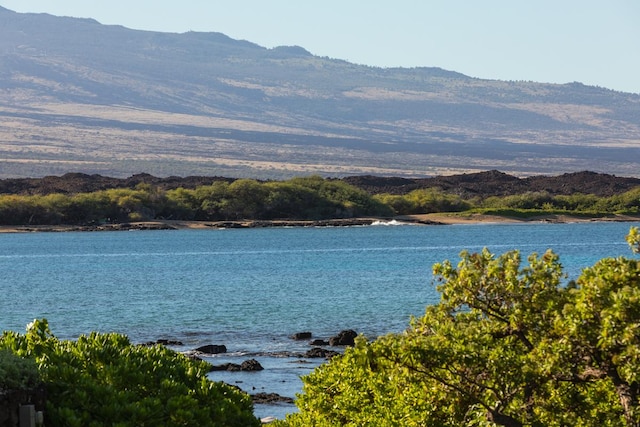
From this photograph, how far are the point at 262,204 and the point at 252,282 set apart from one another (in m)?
72.4

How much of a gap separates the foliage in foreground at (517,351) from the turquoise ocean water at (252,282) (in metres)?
11.3

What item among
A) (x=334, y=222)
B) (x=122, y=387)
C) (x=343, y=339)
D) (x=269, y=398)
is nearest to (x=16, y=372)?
(x=122, y=387)

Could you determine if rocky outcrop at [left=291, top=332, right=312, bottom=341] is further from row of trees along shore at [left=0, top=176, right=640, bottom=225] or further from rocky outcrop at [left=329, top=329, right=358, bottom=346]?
row of trees along shore at [left=0, top=176, right=640, bottom=225]

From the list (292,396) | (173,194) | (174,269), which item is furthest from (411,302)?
(173,194)

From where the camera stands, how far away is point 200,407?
39.2ft

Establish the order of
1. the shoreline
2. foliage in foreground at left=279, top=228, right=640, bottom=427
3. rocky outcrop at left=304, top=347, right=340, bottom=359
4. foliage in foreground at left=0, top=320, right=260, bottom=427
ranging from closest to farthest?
1. foliage in foreground at left=279, top=228, right=640, bottom=427
2. foliage in foreground at left=0, top=320, right=260, bottom=427
3. rocky outcrop at left=304, top=347, right=340, bottom=359
4. the shoreline

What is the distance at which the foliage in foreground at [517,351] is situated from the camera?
Answer: 1009 cm

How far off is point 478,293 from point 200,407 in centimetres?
280

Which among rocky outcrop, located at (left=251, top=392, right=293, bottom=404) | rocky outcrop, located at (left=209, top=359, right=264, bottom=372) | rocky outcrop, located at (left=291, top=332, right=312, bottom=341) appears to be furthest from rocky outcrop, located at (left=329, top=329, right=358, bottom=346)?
rocky outcrop, located at (left=251, top=392, right=293, bottom=404)

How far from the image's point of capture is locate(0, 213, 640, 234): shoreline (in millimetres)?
123812

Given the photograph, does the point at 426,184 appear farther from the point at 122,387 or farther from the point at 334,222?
the point at 122,387

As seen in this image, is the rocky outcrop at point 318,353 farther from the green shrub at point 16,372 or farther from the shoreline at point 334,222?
the shoreline at point 334,222

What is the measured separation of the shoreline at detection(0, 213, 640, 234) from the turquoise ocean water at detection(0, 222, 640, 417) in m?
5.24

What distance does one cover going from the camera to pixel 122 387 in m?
11.9
